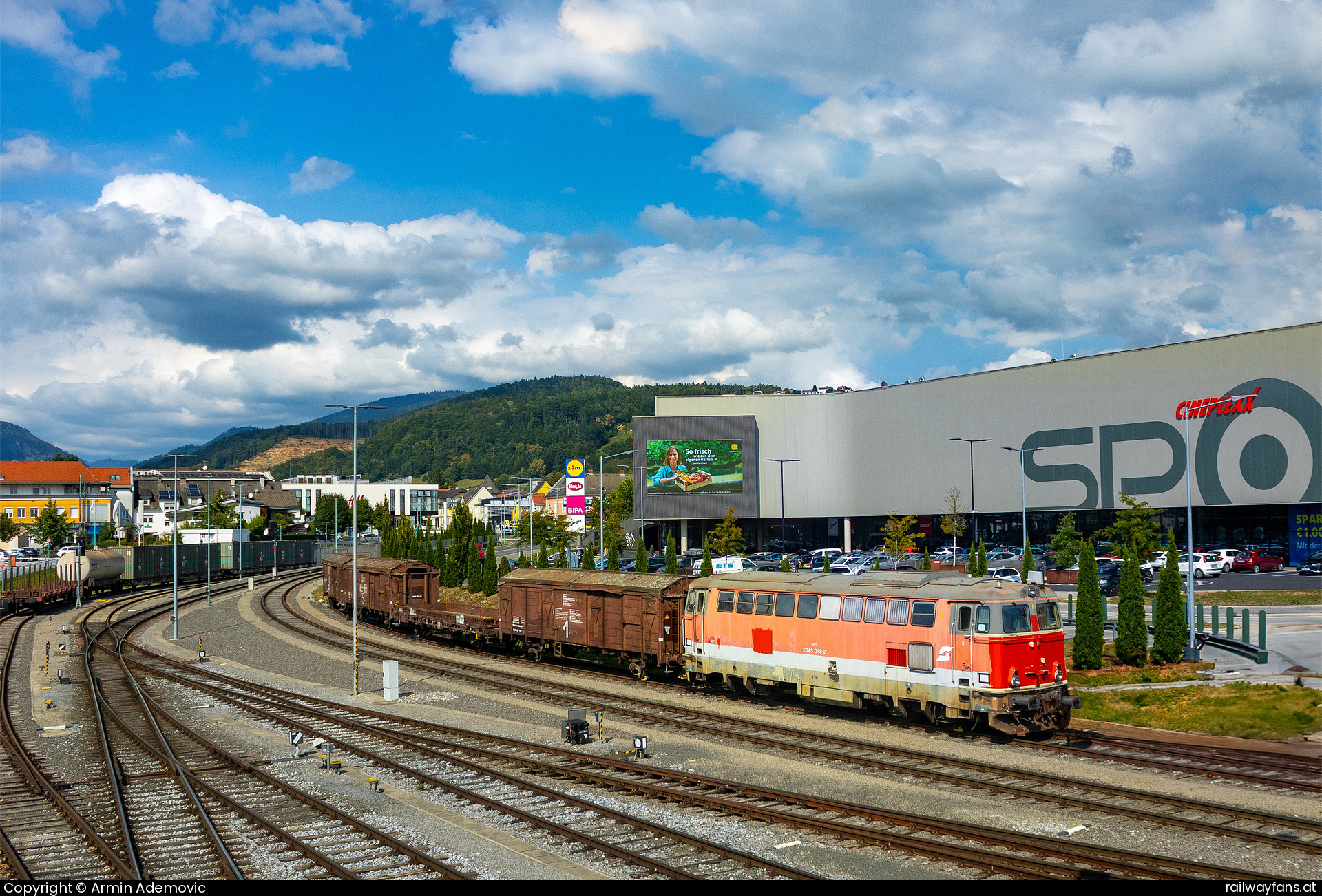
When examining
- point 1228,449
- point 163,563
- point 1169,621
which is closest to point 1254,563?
point 1228,449

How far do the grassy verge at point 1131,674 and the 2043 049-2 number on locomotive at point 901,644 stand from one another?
7772 mm

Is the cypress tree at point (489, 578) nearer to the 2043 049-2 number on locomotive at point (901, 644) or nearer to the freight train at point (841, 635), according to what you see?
the freight train at point (841, 635)

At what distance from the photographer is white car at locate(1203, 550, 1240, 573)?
2581 inches

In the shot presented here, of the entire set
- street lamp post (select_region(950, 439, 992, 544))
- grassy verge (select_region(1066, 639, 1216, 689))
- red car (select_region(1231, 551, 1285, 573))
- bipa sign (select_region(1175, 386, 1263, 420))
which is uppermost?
bipa sign (select_region(1175, 386, 1263, 420))

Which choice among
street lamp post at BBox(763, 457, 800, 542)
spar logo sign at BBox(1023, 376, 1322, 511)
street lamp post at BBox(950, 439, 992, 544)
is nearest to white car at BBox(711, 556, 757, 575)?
street lamp post at BBox(950, 439, 992, 544)

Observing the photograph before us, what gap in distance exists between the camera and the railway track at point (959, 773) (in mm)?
15562

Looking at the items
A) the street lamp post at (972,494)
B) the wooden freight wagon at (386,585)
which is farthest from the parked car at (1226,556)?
the wooden freight wagon at (386,585)

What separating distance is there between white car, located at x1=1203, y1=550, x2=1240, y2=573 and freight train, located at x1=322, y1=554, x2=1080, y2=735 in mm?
49638

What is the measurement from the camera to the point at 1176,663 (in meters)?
32.3

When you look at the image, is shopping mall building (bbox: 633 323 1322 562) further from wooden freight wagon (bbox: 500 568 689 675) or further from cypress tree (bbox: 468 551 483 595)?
wooden freight wagon (bbox: 500 568 689 675)

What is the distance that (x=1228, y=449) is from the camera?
245 feet

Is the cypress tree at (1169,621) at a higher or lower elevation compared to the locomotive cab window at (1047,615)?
lower
